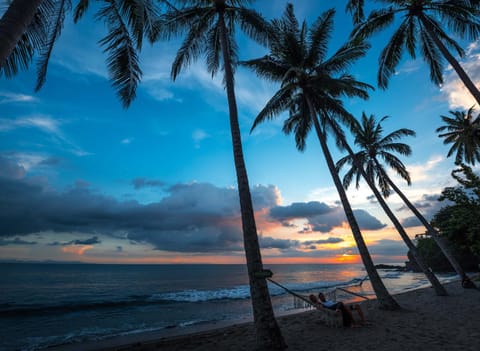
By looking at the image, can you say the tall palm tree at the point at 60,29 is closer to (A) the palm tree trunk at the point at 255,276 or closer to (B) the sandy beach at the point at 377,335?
(A) the palm tree trunk at the point at 255,276

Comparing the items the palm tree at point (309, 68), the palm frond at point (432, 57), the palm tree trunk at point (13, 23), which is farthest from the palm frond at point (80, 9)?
the palm frond at point (432, 57)

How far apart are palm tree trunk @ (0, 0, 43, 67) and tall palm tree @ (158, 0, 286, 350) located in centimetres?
428

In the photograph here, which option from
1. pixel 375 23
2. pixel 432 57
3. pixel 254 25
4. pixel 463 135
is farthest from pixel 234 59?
pixel 463 135

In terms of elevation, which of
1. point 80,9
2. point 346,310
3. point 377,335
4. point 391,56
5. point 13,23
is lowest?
point 377,335

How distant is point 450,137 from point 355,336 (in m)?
21.7

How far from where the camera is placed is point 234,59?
28.6 ft

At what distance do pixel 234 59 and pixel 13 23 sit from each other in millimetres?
7029

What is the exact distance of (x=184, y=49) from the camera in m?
8.20

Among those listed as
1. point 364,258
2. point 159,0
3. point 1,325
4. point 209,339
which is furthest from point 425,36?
point 1,325

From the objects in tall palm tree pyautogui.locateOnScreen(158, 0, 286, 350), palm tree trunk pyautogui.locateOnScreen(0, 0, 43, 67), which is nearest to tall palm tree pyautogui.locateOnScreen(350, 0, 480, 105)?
tall palm tree pyautogui.locateOnScreen(158, 0, 286, 350)

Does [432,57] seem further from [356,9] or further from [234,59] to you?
[234,59]

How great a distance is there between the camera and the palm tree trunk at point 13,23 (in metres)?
2.53

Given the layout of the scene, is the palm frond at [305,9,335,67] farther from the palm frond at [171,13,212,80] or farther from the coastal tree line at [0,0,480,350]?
the palm frond at [171,13,212,80]

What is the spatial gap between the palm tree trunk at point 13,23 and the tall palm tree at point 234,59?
4.28m
